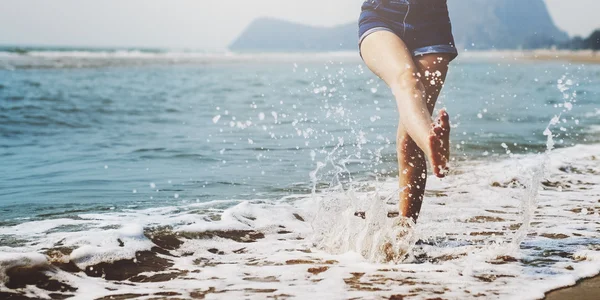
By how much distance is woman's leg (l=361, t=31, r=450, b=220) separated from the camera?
2.65 metres

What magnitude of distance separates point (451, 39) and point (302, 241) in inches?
52.8

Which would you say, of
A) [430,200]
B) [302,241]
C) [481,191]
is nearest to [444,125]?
[302,241]

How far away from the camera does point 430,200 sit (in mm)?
4719

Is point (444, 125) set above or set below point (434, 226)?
above

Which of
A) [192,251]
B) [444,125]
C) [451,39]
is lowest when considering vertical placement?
[192,251]

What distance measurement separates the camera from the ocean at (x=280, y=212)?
2922mm

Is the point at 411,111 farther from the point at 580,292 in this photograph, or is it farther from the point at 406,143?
the point at 580,292

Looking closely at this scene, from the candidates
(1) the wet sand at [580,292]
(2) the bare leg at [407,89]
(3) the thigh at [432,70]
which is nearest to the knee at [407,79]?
(2) the bare leg at [407,89]

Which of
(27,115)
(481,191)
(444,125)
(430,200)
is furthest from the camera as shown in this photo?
(27,115)

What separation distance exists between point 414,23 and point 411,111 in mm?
548

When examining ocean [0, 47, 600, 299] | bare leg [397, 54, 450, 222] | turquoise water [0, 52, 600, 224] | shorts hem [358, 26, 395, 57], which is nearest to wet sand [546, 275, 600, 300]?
ocean [0, 47, 600, 299]

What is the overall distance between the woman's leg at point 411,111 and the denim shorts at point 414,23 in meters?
0.05

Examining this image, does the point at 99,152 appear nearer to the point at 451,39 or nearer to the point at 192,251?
the point at 192,251

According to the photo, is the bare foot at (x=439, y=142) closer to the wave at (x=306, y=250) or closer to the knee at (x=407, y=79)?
the knee at (x=407, y=79)
